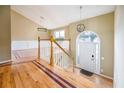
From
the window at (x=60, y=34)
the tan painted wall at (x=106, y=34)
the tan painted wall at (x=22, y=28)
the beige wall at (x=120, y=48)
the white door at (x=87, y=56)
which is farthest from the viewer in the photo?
the window at (x=60, y=34)

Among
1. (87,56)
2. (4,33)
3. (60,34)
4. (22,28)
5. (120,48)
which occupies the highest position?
(22,28)

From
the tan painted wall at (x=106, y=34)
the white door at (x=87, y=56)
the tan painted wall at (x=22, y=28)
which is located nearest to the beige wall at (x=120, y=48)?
the tan painted wall at (x=106, y=34)

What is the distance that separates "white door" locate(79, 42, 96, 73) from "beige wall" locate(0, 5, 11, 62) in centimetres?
389

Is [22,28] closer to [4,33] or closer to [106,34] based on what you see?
[4,33]

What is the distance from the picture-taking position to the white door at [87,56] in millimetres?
5664

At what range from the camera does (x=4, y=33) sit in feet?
12.5

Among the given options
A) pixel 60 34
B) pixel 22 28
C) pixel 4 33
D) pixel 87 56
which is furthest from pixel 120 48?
pixel 22 28

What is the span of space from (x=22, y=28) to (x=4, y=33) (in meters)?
4.60

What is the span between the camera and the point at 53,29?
9492 millimetres

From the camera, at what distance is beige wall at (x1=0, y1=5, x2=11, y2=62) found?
3742 millimetres

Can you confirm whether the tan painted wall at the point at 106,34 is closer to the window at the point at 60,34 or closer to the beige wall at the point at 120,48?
the beige wall at the point at 120,48

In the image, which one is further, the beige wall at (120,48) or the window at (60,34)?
the window at (60,34)

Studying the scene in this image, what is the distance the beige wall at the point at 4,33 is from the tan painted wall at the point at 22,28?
13.1 feet
